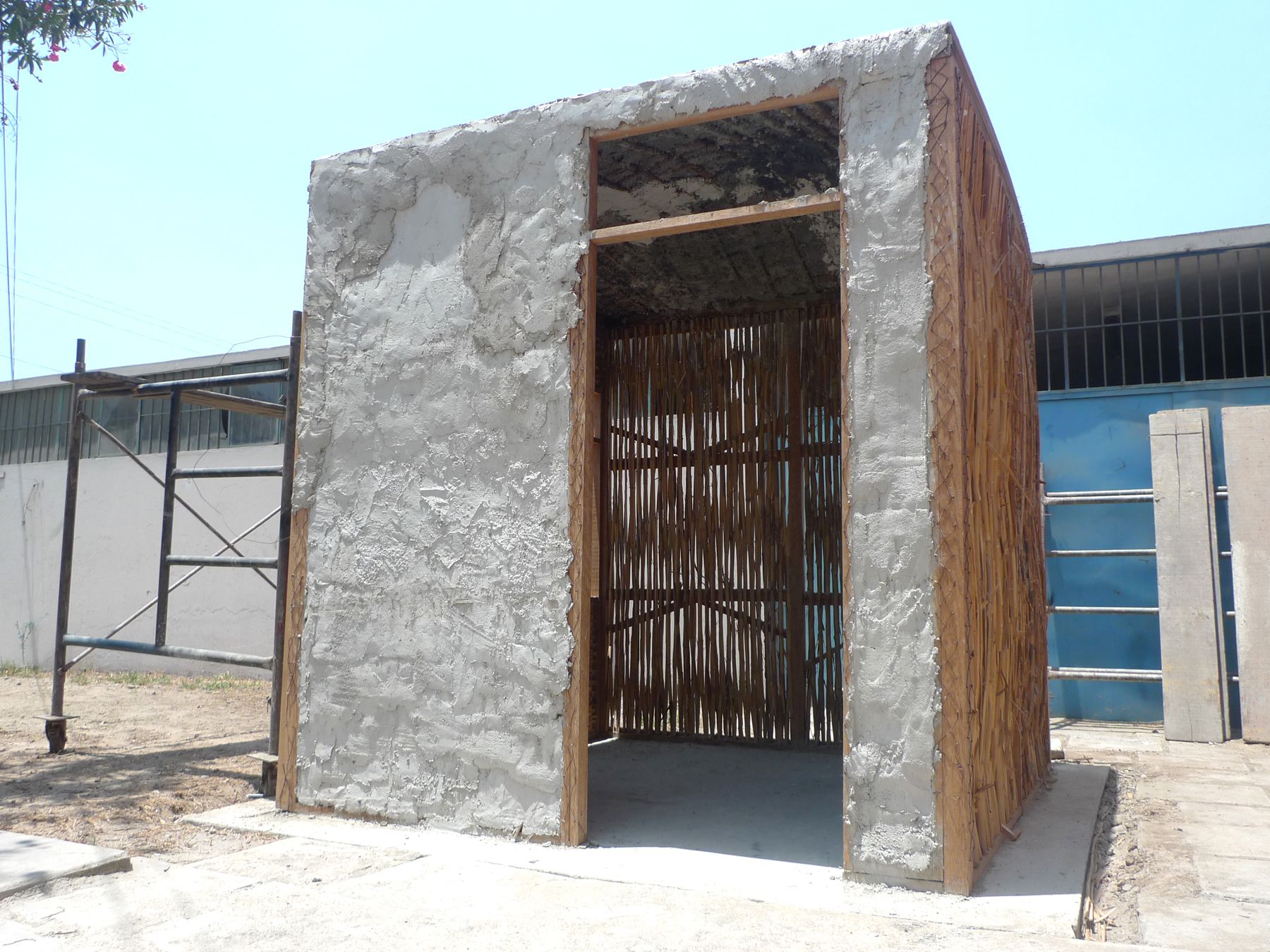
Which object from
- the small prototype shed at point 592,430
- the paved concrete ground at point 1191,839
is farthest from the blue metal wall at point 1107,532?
the small prototype shed at point 592,430

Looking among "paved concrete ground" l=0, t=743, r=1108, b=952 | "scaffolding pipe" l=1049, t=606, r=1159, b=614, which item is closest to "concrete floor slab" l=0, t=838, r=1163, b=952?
"paved concrete ground" l=0, t=743, r=1108, b=952

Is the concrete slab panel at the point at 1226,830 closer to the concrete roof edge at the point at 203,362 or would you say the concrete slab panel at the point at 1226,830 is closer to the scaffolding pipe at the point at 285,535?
the scaffolding pipe at the point at 285,535

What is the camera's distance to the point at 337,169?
499 cm

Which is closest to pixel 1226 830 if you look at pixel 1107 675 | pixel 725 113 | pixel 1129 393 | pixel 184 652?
pixel 1107 675

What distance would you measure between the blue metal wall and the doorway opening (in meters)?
2.59

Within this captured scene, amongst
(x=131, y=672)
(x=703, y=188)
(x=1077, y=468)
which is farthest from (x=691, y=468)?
(x=131, y=672)

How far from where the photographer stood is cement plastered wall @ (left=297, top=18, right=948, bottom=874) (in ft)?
11.9

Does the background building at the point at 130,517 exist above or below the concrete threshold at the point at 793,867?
above

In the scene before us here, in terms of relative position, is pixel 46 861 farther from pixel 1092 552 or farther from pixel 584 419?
pixel 1092 552

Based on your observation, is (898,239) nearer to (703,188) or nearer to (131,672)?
(703,188)

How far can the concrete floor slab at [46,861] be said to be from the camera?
3.47 meters

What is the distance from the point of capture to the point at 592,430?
471 cm

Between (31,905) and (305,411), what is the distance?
7.89 ft

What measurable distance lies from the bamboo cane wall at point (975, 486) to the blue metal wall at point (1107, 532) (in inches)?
124
